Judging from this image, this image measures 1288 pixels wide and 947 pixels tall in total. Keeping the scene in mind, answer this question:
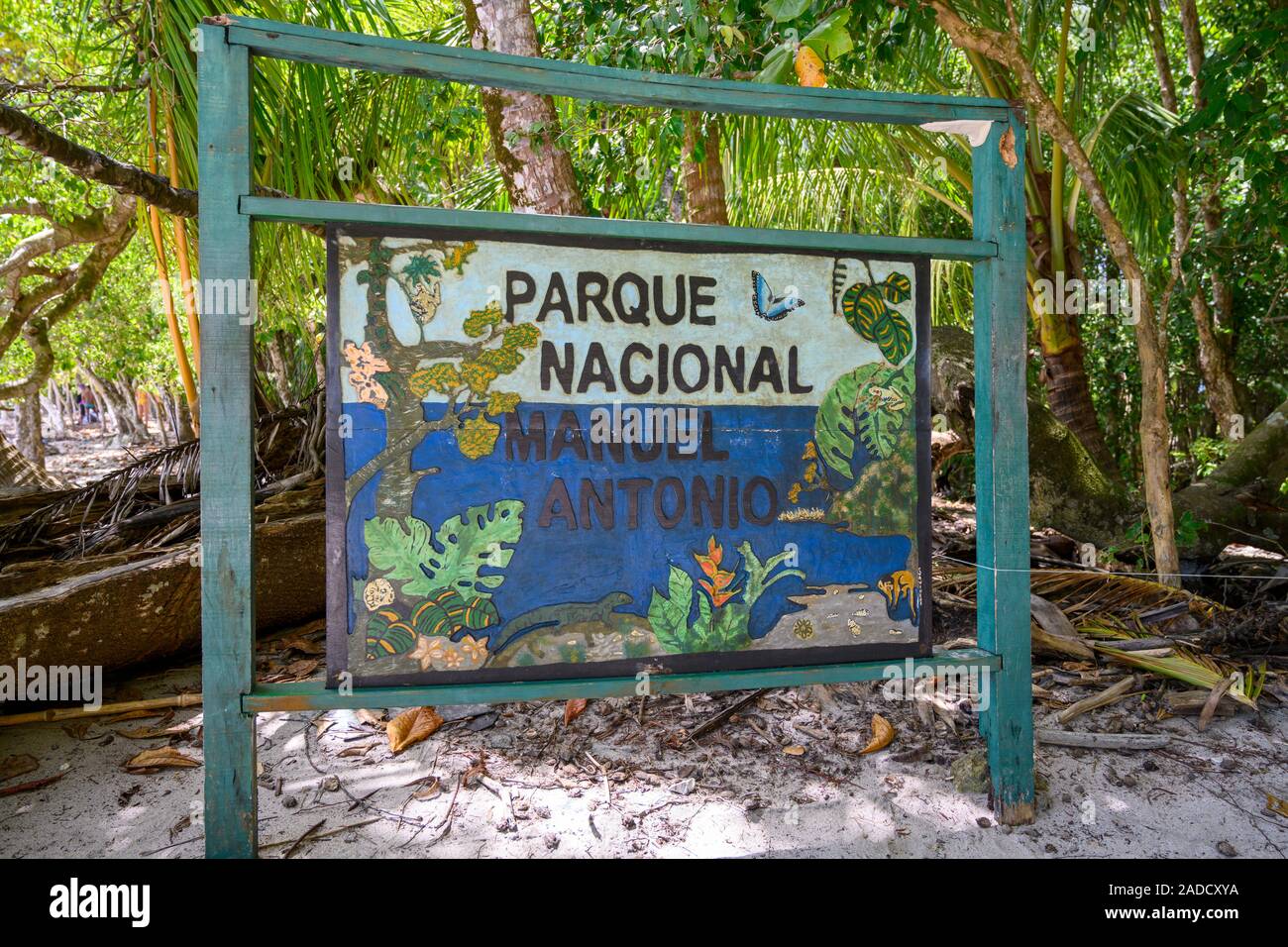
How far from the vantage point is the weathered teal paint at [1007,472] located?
84.7 inches

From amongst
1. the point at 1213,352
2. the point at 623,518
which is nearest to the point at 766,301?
the point at 623,518

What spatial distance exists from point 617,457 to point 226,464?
91 centimetres

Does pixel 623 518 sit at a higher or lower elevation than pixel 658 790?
higher

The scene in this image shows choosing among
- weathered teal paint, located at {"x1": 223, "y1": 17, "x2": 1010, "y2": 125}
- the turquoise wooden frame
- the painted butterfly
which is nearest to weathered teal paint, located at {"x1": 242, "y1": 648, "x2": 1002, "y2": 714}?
the turquoise wooden frame

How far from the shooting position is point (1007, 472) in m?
2.16

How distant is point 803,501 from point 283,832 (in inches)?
65.5

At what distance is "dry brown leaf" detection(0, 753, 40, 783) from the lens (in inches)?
95.3

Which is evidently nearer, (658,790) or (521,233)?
(521,233)

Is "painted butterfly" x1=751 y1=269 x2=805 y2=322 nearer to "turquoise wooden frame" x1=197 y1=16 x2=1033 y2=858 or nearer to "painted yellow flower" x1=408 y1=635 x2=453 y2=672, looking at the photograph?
"turquoise wooden frame" x1=197 y1=16 x2=1033 y2=858

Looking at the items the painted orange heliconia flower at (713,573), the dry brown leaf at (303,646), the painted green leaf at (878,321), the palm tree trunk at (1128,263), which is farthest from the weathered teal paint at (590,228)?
the dry brown leaf at (303,646)

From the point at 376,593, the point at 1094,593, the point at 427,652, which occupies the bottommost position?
the point at 1094,593

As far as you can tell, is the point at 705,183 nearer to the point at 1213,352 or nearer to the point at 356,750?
the point at 356,750

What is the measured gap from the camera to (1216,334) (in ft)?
24.6

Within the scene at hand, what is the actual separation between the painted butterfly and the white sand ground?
138 cm
